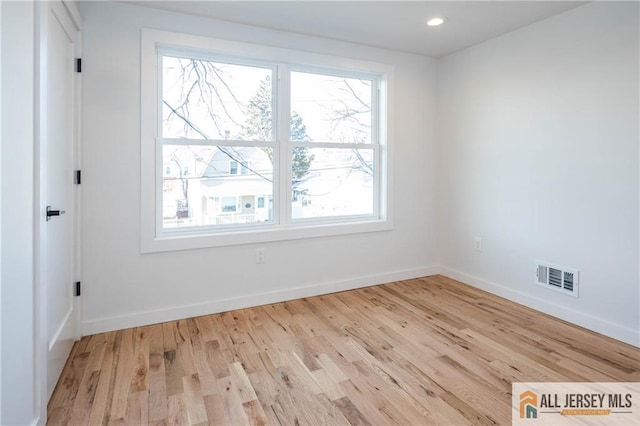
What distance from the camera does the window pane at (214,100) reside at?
9.24 feet

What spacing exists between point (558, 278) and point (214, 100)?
3.20 meters

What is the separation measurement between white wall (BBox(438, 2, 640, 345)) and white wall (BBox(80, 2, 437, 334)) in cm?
85

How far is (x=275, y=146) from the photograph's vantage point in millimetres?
3180

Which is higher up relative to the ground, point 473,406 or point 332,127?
point 332,127

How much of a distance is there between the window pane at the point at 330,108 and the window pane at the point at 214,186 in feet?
1.62

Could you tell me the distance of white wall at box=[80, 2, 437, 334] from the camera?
251 centimetres

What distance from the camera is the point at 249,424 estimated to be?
162cm

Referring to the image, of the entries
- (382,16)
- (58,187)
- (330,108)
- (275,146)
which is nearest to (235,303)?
(275,146)

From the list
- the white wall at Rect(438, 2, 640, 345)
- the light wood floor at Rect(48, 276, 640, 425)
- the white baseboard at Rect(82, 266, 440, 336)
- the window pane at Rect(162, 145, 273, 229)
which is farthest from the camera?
the window pane at Rect(162, 145, 273, 229)

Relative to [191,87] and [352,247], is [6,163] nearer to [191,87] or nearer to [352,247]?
[191,87]

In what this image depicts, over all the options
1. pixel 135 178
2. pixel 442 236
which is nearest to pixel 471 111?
pixel 442 236

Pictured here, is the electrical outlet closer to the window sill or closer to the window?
the window sill

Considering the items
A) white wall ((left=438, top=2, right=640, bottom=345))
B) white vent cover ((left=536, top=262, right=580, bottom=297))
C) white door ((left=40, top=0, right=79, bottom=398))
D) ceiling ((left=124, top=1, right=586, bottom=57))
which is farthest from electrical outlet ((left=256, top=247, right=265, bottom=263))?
white vent cover ((left=536, top=262, right=580, bottom=297))

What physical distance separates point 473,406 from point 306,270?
1871mm
